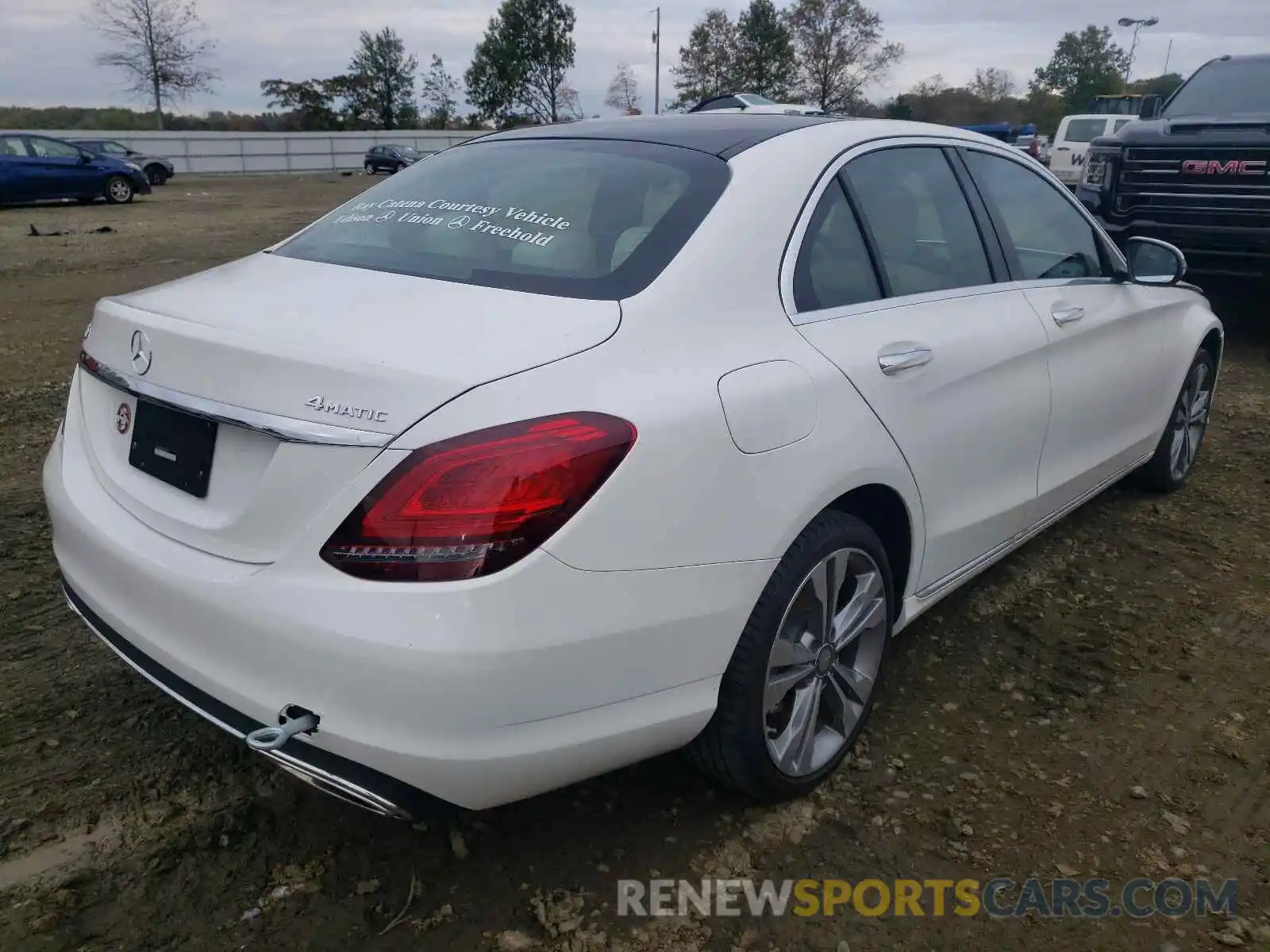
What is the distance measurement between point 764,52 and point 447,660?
215 ft

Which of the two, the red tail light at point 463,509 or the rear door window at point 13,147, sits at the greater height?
the rear door window at point 13,147

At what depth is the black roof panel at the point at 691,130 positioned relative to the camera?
276 cm

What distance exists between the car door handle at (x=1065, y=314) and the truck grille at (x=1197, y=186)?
5.07 meters

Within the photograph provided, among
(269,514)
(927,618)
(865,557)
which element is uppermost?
(269,514)

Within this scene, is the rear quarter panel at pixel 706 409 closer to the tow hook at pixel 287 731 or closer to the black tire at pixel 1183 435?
the tow hook at pixel 287 731

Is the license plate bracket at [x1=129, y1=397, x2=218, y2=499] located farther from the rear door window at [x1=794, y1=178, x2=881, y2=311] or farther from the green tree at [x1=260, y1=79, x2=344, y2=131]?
the green tree at [x1=260, y1=79, x2=344, y2=131]

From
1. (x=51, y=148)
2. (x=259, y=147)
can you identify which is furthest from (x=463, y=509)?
(x=259, y=147)

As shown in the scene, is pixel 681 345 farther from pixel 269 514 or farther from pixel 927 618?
pixel 927 618

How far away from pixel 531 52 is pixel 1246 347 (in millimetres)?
67808

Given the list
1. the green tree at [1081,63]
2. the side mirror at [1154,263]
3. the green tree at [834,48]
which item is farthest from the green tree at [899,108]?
the side mirror at [1154,263]

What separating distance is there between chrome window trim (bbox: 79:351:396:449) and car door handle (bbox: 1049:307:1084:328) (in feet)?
8.21

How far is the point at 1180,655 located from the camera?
11.2 ft

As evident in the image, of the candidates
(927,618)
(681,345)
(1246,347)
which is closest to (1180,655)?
(927,618)

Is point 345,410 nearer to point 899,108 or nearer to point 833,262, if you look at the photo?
point 833,262
